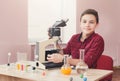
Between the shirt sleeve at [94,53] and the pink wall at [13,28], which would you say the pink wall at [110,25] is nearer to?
the pink wall at [13,28]

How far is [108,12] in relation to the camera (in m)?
5.16

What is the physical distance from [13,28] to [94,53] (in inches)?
51.3

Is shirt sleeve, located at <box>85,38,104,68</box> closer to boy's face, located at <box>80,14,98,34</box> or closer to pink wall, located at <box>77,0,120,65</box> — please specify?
boy's face, located at <box>80,14,98,34</box>

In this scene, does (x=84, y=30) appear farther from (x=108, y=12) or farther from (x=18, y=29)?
(x=108, y=12)

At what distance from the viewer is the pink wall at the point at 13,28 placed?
286 centimetres

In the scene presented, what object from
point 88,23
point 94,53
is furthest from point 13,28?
point 94,53

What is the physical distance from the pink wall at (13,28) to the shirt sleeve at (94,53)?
1.21 meters

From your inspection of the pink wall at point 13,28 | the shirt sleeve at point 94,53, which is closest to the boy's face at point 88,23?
the shirt sleeve at point 94,53

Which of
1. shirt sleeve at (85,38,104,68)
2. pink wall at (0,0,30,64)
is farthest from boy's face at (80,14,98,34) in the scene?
pink wall at (0,0,30,64)

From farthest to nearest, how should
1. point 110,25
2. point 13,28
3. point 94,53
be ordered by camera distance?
1. point 110,25
2. point 13,28
3. point 94,53

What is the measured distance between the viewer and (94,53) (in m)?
2.11

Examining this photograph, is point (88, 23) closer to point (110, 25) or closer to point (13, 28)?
point (13, 28)

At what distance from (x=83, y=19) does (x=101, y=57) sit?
1.33ft

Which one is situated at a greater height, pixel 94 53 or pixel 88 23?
pixel 88 23
